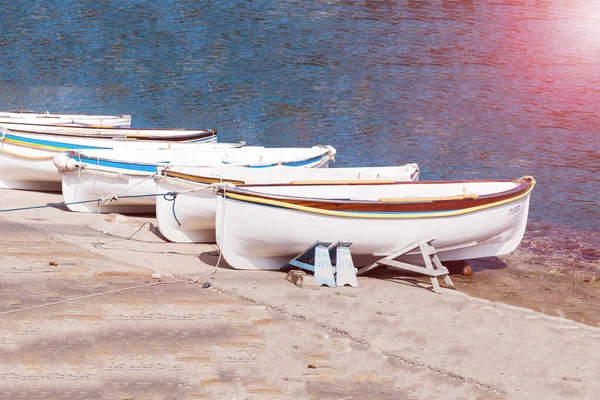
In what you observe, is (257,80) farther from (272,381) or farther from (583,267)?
(272,381)

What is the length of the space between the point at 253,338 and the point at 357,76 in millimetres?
22327

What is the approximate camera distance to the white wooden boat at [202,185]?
11.8m

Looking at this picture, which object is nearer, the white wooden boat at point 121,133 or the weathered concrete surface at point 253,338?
the weathered concrete surface at point 253,338

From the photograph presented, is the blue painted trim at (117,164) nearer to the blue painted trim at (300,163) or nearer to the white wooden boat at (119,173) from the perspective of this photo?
the white wooden boat at (119,173)

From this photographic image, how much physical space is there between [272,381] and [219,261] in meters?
3.35

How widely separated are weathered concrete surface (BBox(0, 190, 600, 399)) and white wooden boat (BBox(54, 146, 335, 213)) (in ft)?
7.41

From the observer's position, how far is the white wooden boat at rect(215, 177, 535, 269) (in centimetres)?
1060

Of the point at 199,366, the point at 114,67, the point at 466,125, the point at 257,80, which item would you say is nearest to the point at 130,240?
the point at 199,366

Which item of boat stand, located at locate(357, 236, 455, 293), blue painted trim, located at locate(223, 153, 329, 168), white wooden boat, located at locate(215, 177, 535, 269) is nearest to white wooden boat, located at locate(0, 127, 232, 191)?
blue painted trim, located at locate(223, 153, 329, 168)

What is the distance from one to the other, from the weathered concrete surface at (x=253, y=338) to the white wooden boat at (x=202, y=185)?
781 mm

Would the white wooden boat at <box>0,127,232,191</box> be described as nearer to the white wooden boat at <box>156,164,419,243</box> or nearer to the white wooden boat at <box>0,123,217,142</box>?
the white wooden boat at <box>0,123,217,142</box>

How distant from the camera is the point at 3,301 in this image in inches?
352

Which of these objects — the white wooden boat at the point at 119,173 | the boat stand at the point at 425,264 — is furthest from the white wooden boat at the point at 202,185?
the boat stand at the point at 425,264

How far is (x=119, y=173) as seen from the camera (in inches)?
536
